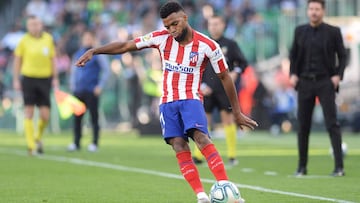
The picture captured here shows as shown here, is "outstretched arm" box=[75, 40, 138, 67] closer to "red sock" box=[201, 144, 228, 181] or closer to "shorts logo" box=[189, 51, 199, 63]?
"shorts logo" box=[189, 51, 199, 63]

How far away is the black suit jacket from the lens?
41.2 feet

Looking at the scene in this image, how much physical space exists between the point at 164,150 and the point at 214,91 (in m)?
4.31

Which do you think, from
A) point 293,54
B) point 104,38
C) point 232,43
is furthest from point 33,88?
point 104,38

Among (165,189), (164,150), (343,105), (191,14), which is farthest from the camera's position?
(191,14)

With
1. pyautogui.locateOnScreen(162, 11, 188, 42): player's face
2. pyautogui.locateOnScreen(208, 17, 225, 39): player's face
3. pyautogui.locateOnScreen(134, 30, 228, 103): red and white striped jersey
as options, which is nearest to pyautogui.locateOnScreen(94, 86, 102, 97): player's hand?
pyautogui.locateOnScreen(208, 17, 225, 39): player's face

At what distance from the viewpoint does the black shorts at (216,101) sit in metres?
15.1

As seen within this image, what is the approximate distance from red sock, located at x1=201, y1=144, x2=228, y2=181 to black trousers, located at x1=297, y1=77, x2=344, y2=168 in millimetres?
4089

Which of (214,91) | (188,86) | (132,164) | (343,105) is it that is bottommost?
(343,105)

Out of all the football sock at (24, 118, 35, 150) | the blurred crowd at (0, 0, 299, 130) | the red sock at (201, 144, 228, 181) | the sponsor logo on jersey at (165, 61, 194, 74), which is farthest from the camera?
the blurred crowd at (0, 0, 299, 130)

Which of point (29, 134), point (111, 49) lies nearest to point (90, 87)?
point (29, 134)

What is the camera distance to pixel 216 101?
15344mm

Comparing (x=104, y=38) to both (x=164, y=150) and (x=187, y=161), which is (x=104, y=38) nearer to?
(x=164, y=150)

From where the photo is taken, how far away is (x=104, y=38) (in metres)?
32.1

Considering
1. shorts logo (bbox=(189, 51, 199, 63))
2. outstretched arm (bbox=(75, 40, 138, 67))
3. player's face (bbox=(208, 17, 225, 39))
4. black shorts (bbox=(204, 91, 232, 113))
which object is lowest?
black shorts (bbox=(204, 91, 232, 113))
